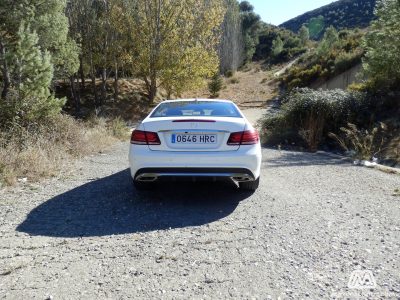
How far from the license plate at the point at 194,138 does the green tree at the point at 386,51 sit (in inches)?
411

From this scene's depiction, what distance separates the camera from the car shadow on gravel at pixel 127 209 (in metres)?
4.13

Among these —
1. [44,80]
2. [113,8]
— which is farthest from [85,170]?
[113,8]

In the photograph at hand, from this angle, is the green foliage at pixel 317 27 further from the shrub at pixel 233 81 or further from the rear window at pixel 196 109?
the rear window at pixel 196 109

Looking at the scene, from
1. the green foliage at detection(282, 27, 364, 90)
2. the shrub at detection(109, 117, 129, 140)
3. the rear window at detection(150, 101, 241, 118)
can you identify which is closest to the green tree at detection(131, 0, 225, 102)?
the shrub at detection(109, 117, 129, 140)

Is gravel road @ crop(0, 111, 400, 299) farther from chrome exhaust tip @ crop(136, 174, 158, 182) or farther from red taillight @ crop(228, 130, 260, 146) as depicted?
red taillight @ crop(228, 130, 260, 146)

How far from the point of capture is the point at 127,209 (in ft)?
15.6

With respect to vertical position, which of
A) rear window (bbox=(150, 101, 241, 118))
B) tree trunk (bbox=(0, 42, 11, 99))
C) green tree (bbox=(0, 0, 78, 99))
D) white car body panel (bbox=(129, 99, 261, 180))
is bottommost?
white car body panel (bbox=(129, 99, 261, 180))

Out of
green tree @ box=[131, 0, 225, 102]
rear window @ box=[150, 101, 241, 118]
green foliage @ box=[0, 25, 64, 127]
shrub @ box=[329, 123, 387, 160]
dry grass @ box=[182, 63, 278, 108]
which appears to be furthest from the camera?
dry grass @ box=[182, 63, 278, 108]

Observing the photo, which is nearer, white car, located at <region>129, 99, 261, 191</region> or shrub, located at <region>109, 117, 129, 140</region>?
white car, located at <region>129, 99, 261, 191</region>

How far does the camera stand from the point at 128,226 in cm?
416

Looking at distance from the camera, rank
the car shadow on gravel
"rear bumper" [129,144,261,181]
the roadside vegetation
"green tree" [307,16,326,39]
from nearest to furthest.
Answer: the car shadow on gravel, "rear bumper" [129,144,261,181], the roadside vegetation, "green tree" [307,16,326,39]

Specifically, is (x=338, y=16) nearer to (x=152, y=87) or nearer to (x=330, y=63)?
(x=330, y=63)

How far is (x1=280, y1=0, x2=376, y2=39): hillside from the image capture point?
79794mm

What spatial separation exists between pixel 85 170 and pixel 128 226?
330 centimetres
